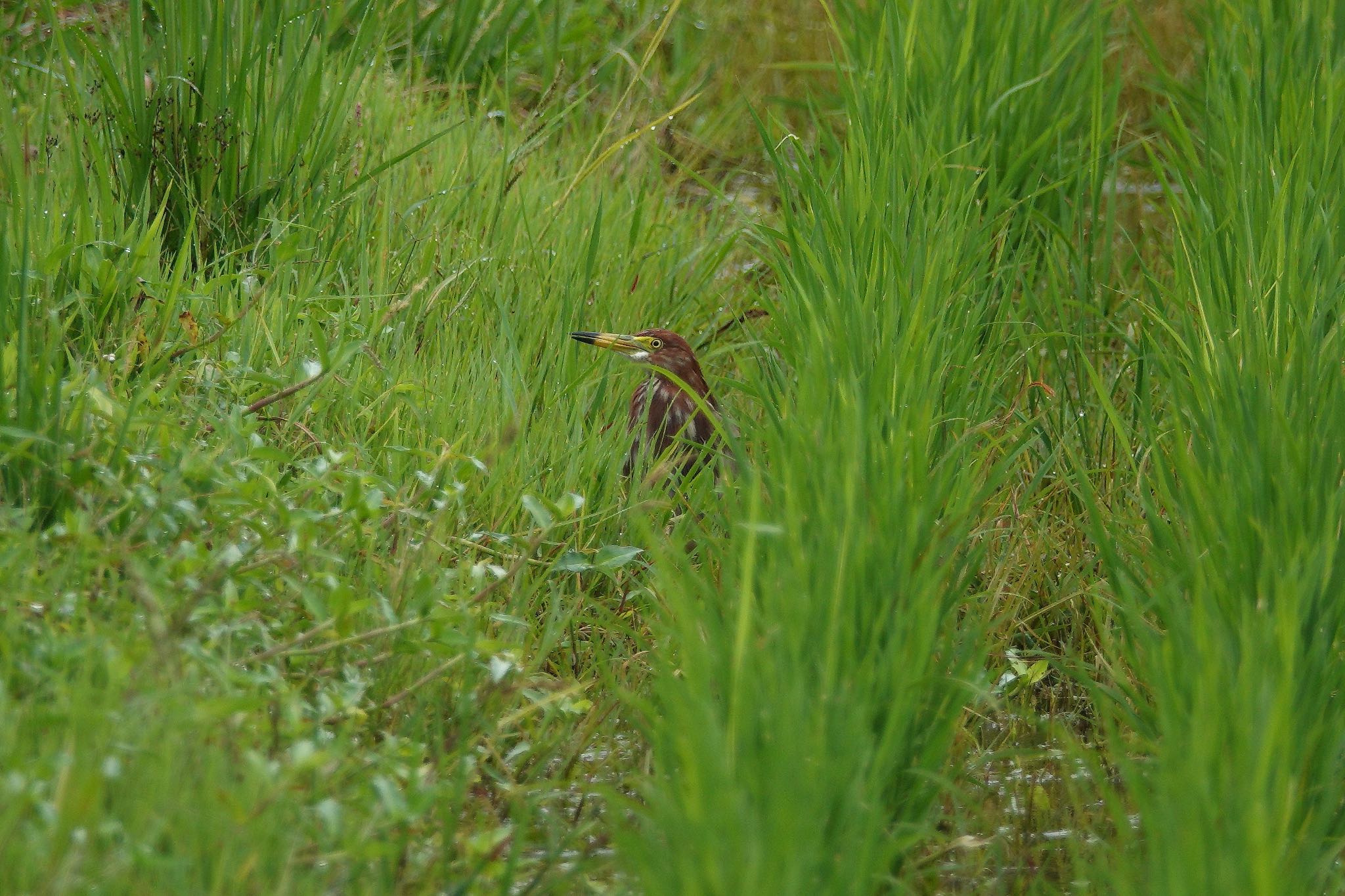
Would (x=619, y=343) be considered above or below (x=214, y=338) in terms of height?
below

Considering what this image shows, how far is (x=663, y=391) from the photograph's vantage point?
14.1 feet

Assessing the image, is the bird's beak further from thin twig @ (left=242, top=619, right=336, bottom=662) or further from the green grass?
thin twig @ (left=242, top=619, right=336, bottom=662)

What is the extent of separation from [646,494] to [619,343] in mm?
727

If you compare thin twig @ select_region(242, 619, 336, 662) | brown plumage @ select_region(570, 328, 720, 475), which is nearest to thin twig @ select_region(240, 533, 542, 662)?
thin twig @ select_region(242, 619, 336, 662)

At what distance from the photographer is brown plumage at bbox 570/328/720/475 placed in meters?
4.21

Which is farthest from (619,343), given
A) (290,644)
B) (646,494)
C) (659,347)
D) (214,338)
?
(290,644)

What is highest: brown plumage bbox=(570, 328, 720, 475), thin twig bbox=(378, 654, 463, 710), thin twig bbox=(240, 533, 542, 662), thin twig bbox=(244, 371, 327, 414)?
thin twig bbox=(244, 371, 327, 414)

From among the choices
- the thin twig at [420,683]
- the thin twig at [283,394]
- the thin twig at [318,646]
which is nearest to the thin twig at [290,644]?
the thin twig at [318,646]

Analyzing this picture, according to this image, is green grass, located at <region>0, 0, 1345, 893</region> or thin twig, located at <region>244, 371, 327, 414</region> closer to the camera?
green grass, located at <region>0, 0, 1345, 893</region>

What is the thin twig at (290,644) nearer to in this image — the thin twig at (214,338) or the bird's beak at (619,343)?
the thin twig at (214,338)

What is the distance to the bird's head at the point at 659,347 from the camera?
426 cm

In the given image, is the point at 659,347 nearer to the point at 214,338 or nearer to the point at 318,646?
the point at 214,338

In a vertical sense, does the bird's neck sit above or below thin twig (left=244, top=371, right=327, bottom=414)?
below

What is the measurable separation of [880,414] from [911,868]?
2.80 feet
